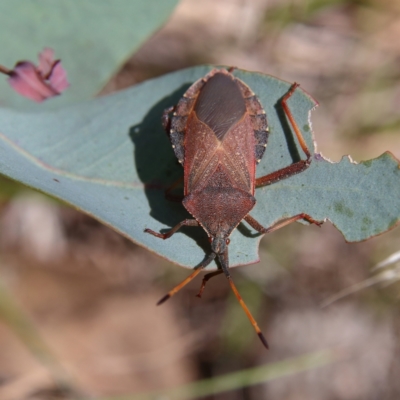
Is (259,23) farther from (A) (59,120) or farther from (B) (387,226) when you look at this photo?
(B) (387,226)

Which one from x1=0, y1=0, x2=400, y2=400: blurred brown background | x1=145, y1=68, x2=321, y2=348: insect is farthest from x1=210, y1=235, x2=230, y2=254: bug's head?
x1=0, y1=0, x2=400, y2=400: blurred brown background

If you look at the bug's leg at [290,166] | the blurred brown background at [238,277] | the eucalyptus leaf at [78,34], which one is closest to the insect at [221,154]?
the bug's leg at [290,166]

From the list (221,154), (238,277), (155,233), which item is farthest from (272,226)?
(238,277)

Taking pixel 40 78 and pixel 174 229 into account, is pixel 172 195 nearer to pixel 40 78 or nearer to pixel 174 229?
pixel 174 229

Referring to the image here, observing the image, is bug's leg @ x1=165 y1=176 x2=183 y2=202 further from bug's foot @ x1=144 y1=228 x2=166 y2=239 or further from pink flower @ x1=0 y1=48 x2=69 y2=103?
pink flower @ x1=0 y1=48 x2=69 y2=103

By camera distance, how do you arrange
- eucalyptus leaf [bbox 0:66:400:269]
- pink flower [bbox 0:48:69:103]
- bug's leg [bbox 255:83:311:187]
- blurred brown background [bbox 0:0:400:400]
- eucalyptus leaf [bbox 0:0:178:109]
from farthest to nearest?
blurred brown background [bbox 0:0:400:400], eucalyptus leaf [bbox 0:0:178:109], pink flower [bbox 0:48:69:103], bug's leg [bbox 255:83:311:187], eucalyptus leaf [bbox 0:66:400:269]

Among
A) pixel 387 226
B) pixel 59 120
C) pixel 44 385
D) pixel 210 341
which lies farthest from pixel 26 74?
pixel 210 341
